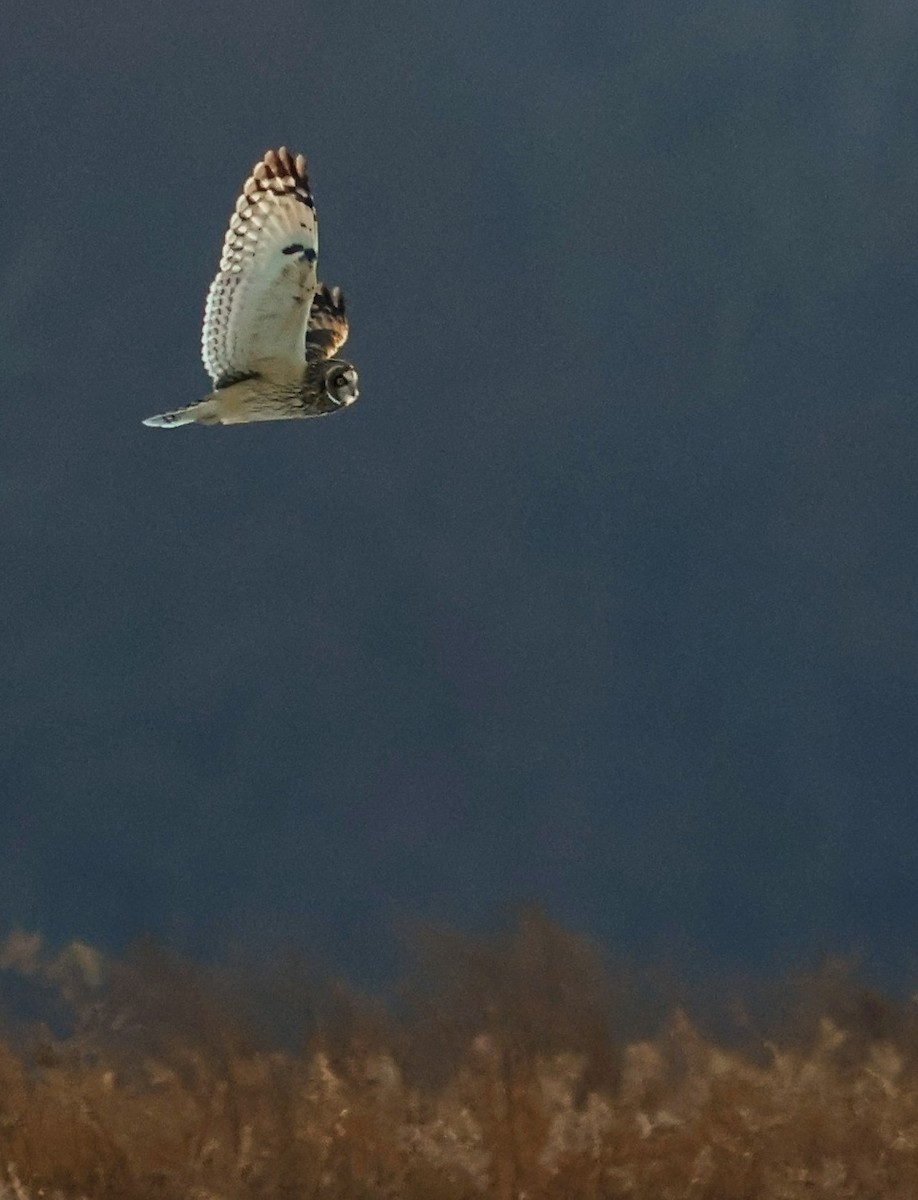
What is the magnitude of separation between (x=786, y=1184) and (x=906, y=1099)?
10.00 ft

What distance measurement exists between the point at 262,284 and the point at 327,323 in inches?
90.1

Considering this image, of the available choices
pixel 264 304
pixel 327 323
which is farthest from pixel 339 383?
pixel 327 323

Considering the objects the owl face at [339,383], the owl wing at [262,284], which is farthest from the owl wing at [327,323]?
the owl wing at [262,284]

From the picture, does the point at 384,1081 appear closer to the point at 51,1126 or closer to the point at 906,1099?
the point at 51,1126

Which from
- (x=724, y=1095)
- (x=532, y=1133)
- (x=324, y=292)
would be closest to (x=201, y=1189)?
(x=532, y=1133)

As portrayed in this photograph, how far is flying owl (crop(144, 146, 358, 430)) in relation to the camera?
680 inches

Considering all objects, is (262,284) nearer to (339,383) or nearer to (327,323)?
(339,383)

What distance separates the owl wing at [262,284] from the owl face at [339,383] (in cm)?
44

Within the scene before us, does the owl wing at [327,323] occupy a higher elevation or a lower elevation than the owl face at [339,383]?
higher

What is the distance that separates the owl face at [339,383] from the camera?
17.9 meters

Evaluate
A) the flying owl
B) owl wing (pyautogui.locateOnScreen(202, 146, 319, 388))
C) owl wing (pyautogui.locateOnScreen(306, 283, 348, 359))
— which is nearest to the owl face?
the flying owl

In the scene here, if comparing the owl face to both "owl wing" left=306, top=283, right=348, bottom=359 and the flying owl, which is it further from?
"owl wing" left=306, top=283, right=348, bottom=359

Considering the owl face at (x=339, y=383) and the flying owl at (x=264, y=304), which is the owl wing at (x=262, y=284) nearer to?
the flying owl at (x=264, y=304)

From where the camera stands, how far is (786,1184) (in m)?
40.2
